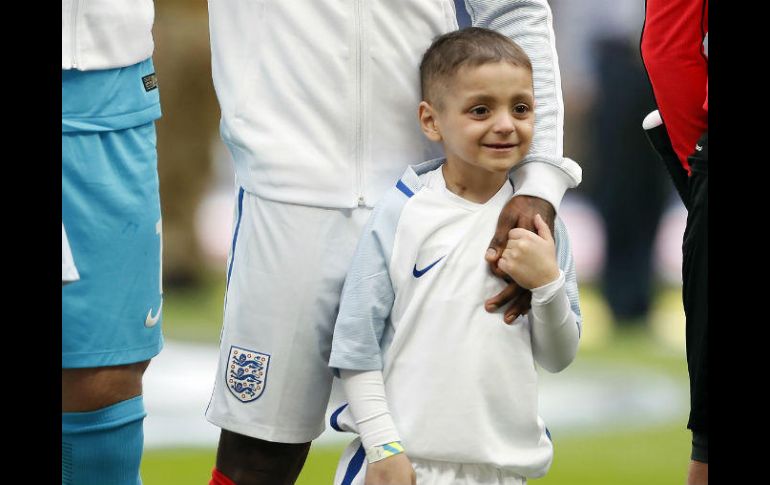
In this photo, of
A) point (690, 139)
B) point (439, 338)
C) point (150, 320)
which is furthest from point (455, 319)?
point (690, 139)

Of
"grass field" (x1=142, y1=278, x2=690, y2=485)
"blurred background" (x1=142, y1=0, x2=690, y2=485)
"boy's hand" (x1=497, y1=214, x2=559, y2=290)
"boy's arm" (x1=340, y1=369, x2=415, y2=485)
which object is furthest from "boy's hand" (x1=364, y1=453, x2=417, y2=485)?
"blurred background" (x1=142, y1=0, x2=690, y2=485)

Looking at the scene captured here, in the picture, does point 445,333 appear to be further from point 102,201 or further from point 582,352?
point 582,352

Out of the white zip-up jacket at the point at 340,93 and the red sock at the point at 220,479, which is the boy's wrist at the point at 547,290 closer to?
the white zip-up jacket at the point at 340,93

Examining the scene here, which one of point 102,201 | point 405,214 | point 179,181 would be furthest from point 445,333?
point 179,181

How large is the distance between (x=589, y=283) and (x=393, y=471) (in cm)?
649

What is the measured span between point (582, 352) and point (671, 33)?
394 centimetres

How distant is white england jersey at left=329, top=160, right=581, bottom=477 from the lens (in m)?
2.62

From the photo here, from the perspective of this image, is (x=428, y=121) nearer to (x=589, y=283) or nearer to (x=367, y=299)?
(x=367, y=299)

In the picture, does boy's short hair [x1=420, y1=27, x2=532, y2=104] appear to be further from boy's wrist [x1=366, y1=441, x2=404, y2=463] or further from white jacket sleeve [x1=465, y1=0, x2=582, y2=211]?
boy's wrist [x1=366, y1=441, x2=404, y2=463]

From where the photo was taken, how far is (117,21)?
9.37 feet

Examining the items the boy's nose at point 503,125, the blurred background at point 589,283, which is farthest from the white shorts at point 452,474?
the blurred background at point 589,283

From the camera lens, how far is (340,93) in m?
2.74
